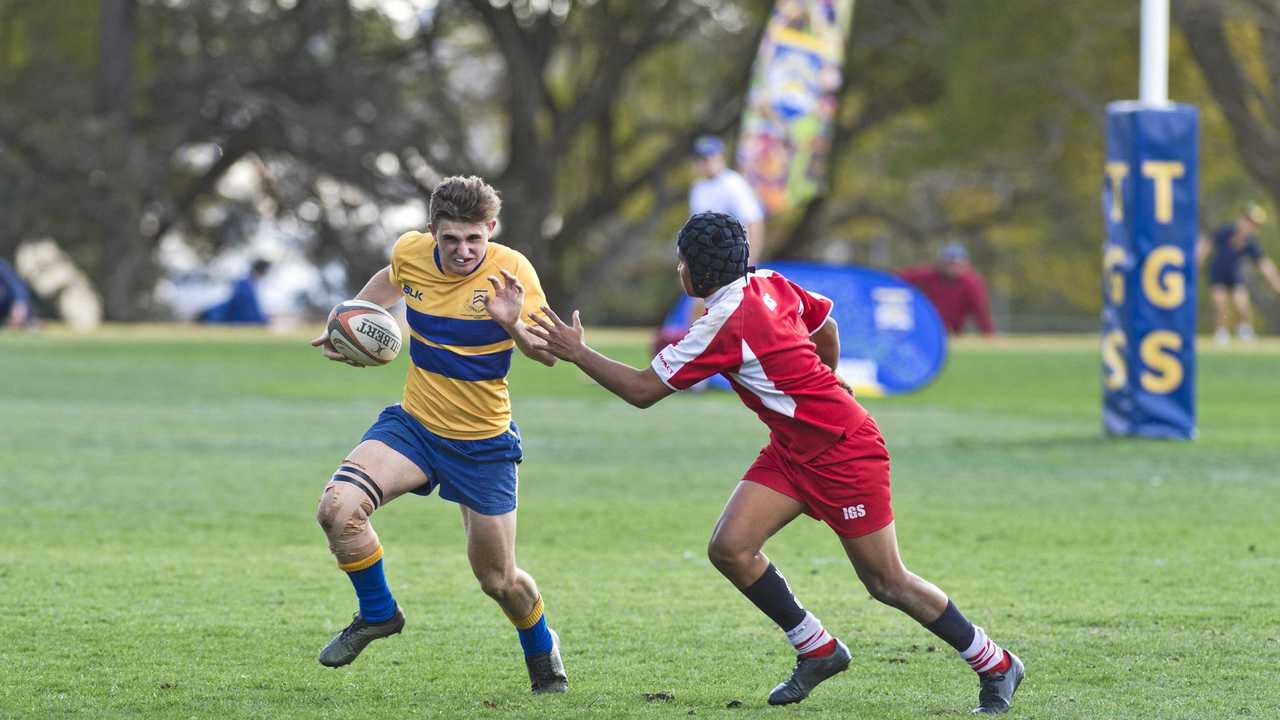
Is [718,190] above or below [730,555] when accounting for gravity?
above

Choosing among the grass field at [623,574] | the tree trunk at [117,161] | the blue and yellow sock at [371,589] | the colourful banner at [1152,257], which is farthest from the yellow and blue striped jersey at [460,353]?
the tree trunk at [117,161]

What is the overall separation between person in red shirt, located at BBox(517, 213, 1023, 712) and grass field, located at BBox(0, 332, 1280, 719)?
310 millimetres

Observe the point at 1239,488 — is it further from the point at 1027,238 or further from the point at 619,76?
the point at 1027,238

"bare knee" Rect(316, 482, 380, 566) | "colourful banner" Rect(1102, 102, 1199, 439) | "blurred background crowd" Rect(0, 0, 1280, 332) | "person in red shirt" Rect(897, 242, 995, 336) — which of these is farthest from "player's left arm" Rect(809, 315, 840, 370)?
"blurred background crowd" Rect(0, 0, 1280, 332)

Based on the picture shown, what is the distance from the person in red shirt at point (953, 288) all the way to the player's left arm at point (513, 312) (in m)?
24.3

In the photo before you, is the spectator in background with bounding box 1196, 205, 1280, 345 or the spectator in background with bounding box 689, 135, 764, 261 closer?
the spectator in background with bounding box 689, 135, 764, 261

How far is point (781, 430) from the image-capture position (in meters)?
6.51

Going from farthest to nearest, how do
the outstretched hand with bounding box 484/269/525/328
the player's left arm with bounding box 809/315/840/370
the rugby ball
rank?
the rugby ball < the player's left arm with bounding box 809/315/840/370 < the outstretched hand with bounding box 484/269/525/328

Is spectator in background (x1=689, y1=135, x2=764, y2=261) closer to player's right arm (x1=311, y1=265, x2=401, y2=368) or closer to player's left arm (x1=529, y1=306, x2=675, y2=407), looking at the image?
player's right arm (x1=311, y1=265, x2=401, y2=368)

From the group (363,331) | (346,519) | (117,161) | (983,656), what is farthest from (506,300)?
(117,161)

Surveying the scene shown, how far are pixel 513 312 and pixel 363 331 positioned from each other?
0.85 meters

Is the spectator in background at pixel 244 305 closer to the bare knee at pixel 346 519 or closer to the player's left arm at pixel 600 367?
the bare knee at pixel 346 519

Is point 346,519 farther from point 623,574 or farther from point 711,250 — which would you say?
point 623,574

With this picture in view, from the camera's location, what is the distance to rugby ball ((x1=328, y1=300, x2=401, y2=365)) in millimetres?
7137
